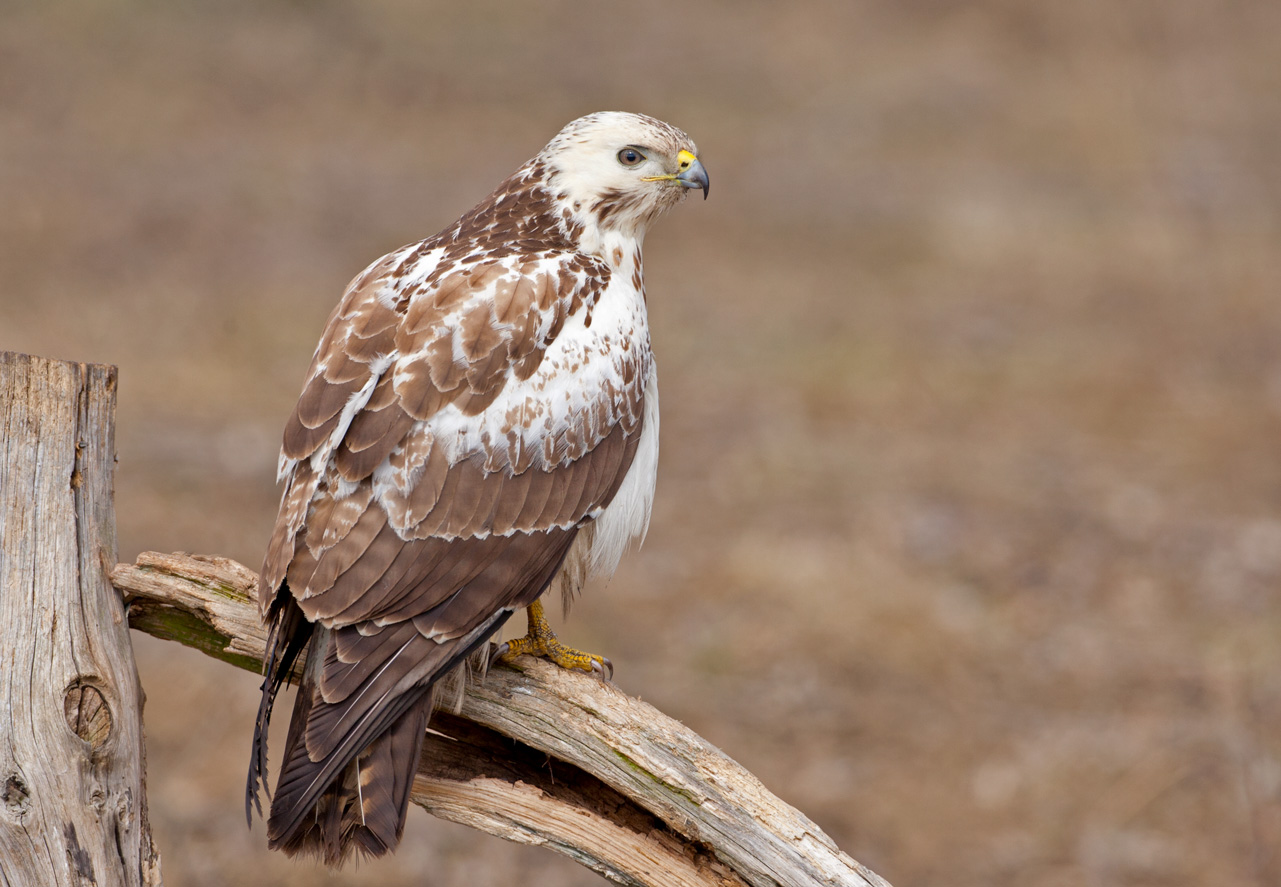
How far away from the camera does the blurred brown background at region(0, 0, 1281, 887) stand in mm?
7359

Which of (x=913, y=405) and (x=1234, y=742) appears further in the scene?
(x=913, y=405)

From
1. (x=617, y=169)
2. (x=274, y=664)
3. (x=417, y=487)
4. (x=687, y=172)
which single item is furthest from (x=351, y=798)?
(x=687, y=172)

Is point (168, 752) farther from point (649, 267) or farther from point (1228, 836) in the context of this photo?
point (649, 267)

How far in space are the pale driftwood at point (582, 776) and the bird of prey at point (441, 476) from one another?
23cm

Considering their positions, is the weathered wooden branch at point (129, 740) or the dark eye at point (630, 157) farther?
the dark eye at point (630, 157)

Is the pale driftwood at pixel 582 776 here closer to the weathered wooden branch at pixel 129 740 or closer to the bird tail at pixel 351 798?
the weathered wooden branch at pixel 129 740

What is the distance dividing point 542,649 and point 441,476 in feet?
2.31

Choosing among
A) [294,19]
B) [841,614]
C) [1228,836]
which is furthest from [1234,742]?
[294,19]

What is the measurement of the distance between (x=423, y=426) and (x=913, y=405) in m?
9.40

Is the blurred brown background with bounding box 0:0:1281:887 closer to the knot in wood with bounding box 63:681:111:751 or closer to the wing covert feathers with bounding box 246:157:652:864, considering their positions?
the knot in wood with bounding box 63:681:111:751

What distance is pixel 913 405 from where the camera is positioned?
12.3 metres

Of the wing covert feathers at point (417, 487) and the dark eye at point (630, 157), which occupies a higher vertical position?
the dark eye at point (630, 157)

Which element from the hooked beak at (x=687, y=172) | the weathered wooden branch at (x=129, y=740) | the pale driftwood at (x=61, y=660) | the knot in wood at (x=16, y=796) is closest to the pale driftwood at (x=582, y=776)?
the weathered wooden branch at (x=129, y=740)

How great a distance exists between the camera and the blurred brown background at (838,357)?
24.1 feet
